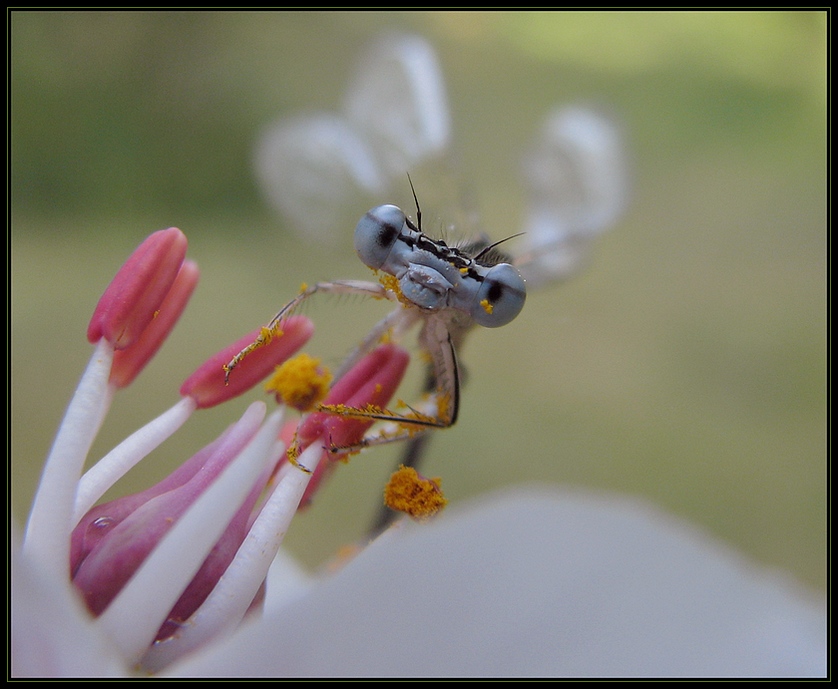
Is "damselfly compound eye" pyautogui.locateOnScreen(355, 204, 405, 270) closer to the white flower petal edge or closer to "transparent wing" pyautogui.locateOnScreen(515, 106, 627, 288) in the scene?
the white flower petal edge

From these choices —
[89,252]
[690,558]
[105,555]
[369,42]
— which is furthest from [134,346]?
[369,42]

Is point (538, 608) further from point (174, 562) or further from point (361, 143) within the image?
point (361, 143)

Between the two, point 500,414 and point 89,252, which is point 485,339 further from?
point 89,252

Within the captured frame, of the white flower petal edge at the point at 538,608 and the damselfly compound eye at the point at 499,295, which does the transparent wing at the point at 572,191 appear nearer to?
the damselfly compound eye at the point at 499,295

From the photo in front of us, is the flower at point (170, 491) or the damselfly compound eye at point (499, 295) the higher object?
the damselfly compound eye at point (499, 295)

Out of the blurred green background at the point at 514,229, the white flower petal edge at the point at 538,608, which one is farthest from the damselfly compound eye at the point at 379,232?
the blurred green background at the point at 514,229

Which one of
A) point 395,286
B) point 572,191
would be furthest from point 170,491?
point 572,191

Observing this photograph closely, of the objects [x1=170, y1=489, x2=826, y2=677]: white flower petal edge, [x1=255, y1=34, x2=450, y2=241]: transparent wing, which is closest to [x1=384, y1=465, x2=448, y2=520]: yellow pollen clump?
[x1=170, y1=489, x2=826, y2=677]: white flower petal edge
